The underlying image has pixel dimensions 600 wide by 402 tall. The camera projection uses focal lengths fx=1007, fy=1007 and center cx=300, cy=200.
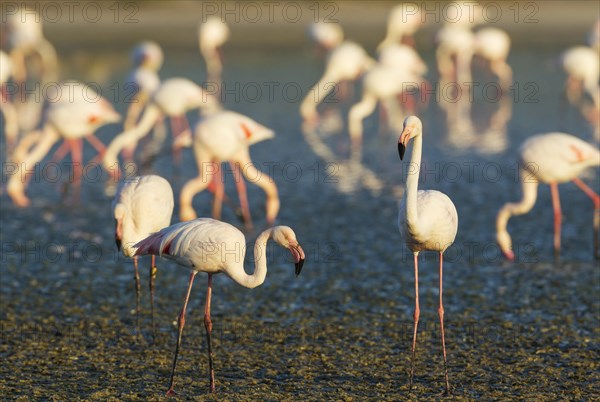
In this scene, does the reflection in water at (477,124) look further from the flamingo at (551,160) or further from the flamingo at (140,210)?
the flamingo at (140,210)

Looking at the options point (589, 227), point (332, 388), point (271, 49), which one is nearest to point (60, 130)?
point (589, 227)

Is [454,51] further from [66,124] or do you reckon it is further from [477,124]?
[66,124]

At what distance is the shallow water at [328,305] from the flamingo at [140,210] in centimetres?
64

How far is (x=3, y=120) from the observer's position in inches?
679

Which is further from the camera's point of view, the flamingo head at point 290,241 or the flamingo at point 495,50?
the flamingo at point 495,50

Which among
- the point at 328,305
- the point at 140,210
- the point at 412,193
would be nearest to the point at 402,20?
the point at 328,305

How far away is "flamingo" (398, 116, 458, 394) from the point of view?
5832 mm

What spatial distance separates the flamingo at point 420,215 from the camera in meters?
5.83

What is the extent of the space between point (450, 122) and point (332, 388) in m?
11.2

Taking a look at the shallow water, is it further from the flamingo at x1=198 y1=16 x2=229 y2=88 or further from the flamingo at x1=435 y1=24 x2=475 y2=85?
the flamingo at x1=198 y1=16 x2=229 y2=88

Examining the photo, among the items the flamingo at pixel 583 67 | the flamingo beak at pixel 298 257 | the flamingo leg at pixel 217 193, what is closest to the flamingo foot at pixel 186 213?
the flamingo leg at pixel 217 193

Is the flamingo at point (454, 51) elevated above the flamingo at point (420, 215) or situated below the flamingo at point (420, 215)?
above

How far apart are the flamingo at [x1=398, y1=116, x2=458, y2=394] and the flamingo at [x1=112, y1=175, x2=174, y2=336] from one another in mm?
1834

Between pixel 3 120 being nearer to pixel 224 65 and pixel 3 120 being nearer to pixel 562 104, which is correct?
pixel 224 65
